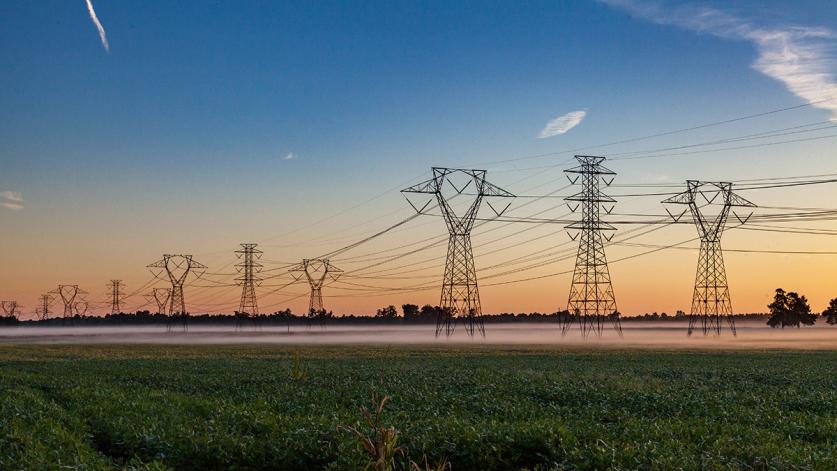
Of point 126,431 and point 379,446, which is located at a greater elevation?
point 379,446

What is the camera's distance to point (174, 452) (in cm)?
2073

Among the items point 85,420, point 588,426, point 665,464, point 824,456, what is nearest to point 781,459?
point 824,456

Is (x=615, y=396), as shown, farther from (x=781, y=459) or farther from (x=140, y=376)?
(x=140, y=376)

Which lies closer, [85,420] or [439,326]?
[85,420]

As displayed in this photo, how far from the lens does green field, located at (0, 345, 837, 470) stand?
18906 millimetres

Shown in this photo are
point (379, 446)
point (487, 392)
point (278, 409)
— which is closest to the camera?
point (379, 446)

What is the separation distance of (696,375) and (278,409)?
95.3 ft

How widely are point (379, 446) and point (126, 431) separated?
1475cm

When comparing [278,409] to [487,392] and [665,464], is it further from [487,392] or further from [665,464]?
[665,464]

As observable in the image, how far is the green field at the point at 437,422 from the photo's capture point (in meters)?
18.9

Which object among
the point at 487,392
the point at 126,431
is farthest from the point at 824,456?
the point at 126,431

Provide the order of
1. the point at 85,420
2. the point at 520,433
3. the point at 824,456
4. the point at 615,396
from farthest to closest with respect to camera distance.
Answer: the point at 615,396, the point at 85,420, the point at 520,433, the point at 824,456

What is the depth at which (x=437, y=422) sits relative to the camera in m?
23.0

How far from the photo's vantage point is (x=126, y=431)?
23344 millimetres
